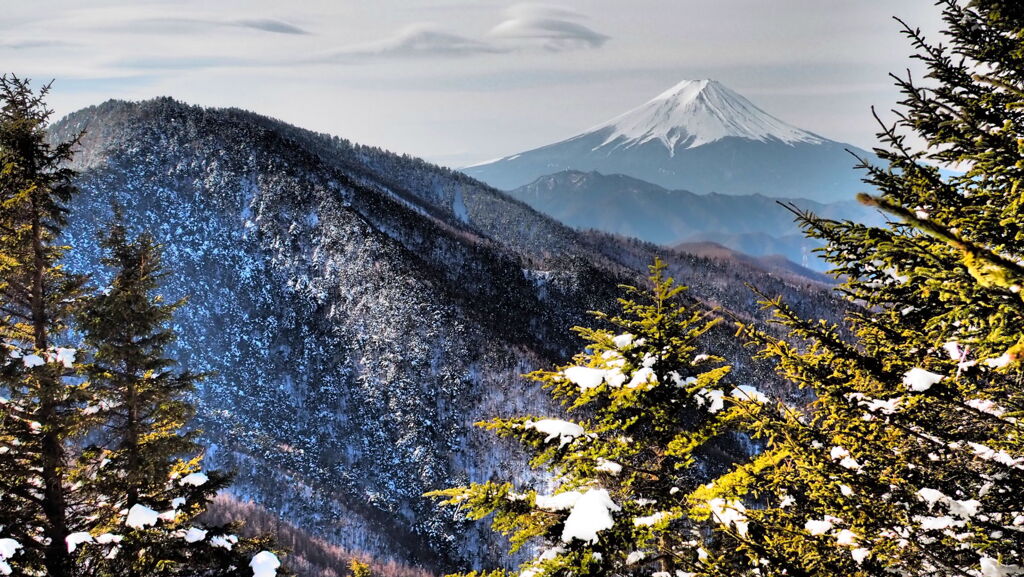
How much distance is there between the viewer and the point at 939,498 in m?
5.20

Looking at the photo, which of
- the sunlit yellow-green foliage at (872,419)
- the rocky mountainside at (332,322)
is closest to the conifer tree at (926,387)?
the sunlit yellow-green foliage at (872,419)

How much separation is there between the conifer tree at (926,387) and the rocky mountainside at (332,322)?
112 ft

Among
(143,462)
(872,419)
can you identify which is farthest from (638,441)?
(143,462)

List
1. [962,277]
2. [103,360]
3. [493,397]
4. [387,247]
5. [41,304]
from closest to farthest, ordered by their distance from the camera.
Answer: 1. [962,277]
2. [41,304]
3. [103,360]
4. [493,397]
5. [387,247]

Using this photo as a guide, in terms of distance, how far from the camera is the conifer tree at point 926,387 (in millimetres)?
4492

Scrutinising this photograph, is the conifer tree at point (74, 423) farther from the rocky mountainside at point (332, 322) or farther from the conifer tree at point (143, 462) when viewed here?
the rocky mountainside at point (332, 322)

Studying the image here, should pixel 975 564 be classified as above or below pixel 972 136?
below

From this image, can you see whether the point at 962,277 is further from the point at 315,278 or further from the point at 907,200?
the point at 315,278

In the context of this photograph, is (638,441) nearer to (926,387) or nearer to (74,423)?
(926,387)

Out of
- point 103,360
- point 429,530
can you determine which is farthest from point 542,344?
point 103,360

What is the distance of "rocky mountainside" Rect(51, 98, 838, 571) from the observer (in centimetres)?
6100

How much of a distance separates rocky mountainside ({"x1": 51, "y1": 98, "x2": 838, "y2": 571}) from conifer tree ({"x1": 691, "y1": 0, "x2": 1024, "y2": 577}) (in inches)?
1350

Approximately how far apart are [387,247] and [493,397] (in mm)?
35062

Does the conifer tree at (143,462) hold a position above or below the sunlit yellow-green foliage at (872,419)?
below
